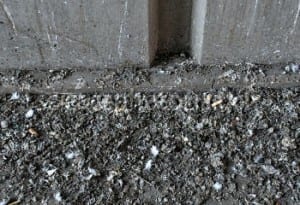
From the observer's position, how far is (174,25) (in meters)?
1.45

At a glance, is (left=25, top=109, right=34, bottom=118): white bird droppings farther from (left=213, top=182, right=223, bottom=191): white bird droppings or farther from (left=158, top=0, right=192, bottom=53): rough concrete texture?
(left=213, top=182, right=223, bottom=191): white bird droppings

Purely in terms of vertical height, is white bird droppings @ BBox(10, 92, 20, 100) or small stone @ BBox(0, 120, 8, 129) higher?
white bird droppings @ BBox(10, 92, 20, 100)

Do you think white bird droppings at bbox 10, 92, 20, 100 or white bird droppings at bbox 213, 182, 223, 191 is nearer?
white bird droppings at bbox 213, 182, 223, 191

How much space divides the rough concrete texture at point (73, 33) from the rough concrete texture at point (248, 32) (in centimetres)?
18

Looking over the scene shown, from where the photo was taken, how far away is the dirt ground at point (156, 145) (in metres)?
1.28

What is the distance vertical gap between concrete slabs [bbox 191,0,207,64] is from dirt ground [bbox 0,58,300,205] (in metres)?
0.06

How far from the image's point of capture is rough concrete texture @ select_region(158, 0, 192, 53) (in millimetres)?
1395

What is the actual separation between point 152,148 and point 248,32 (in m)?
0.45

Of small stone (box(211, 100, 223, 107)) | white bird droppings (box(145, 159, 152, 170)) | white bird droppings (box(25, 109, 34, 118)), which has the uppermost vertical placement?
small stone (box(211, 100, 223, 107))

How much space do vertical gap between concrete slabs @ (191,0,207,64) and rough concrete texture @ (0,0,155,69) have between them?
148 millimetres

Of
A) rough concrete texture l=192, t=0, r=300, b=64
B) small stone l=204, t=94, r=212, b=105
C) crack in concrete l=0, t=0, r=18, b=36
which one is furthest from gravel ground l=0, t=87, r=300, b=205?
crack in concrete l=0, t=0, r=18, b=36

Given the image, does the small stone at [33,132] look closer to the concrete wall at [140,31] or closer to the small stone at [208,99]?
the concrete wall at [140,31]

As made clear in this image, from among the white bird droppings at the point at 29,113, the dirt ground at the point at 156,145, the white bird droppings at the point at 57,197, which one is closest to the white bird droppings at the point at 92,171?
the dirt ground at the point at 156,145

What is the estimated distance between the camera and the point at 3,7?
1331 millimetres
